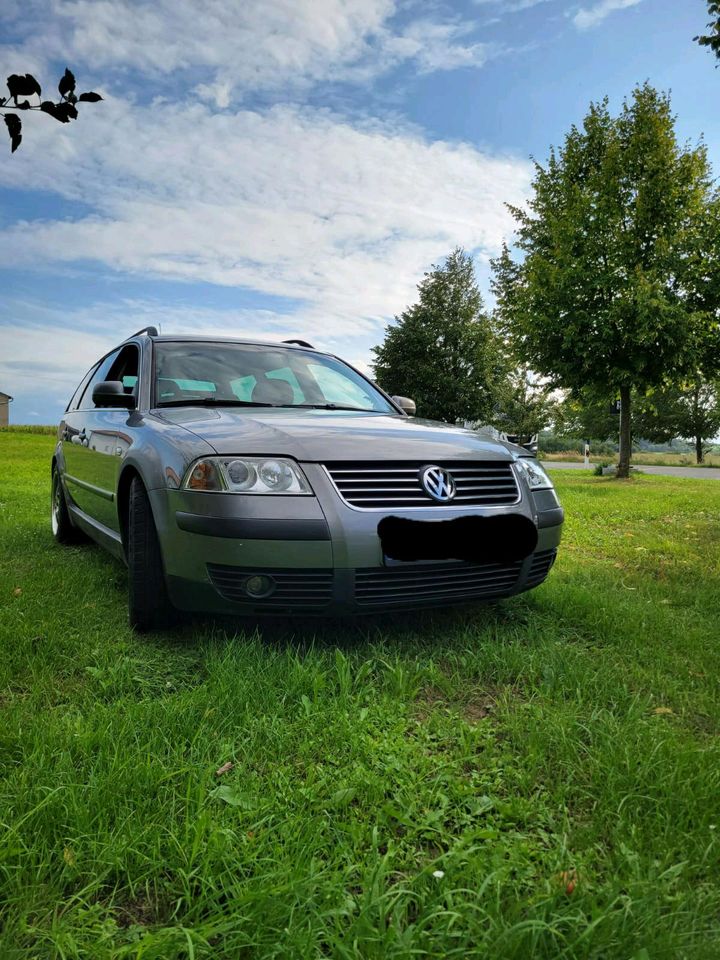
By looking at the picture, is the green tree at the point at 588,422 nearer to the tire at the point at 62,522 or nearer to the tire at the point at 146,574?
the tire at the point at 62,522

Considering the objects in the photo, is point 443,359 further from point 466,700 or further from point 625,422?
point 466,700

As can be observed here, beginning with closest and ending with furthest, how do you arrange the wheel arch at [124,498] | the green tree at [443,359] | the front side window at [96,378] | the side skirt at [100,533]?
the wheel arch at [124,498] < the side skirt at [100,533] < the front side window at [96,378] < the green tree at [443,359]

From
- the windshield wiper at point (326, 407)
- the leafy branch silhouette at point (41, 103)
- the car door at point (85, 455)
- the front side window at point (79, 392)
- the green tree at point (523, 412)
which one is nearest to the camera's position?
the leafy branch silhouette at point (41, 103)

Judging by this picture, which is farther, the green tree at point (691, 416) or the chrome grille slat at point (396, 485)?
the green tree at point (691, 416)

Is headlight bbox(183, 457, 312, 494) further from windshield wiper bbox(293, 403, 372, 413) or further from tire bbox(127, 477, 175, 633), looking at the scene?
windshield wiper bbox(293, 403, 372, 413)

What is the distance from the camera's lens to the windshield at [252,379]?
382cm

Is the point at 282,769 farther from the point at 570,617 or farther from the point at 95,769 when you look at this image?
the point at 570,617

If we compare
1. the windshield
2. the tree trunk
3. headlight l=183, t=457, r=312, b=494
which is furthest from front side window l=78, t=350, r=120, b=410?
the tree trunk

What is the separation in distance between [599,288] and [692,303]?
8.04 feet

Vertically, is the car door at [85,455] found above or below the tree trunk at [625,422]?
below

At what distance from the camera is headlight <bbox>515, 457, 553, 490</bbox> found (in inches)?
132

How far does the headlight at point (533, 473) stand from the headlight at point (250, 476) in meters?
1.22

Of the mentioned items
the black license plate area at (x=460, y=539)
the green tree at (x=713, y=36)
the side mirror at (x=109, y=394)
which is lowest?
the black license plate area at (x=460, y=539)

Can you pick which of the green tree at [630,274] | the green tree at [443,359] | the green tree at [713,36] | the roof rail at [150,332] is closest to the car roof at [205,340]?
the roof rail at [150,332]
